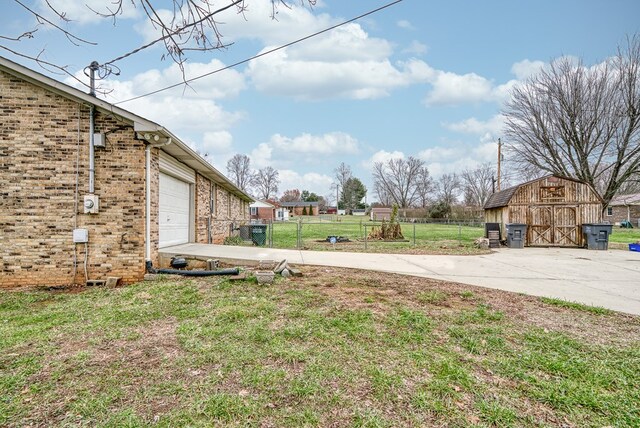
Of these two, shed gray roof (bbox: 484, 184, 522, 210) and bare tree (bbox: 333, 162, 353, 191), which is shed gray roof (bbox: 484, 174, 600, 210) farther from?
bare tree (bbox: 333, 162, 353, 191)

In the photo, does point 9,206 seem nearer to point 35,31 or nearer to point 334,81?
point 35,31

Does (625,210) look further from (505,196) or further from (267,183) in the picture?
(267,183)

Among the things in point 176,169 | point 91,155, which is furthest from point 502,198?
point 91,155

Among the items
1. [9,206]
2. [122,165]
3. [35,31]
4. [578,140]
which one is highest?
[578,140]

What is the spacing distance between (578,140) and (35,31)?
2522 centimetres

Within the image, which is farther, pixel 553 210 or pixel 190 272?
pixel 553 210

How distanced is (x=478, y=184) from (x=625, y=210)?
20349mm

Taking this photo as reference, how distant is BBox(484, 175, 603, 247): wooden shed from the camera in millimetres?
14594

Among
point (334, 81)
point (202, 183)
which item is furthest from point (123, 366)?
point (334, 81)

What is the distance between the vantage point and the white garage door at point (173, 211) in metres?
8.02

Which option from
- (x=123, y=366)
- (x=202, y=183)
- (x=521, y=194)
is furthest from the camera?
(x=521, y=194)

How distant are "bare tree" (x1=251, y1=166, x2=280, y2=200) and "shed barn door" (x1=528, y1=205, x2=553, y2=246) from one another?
59.2 meters

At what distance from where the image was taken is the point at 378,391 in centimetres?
250

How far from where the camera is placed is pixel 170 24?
9.11ft
